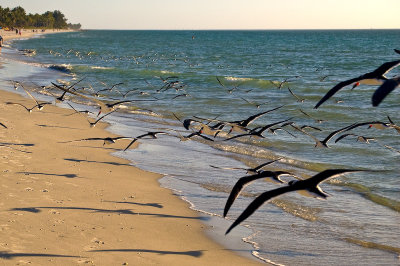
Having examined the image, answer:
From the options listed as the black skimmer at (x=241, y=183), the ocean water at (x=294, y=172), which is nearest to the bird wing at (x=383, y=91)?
the black skimmer at (x=241, y=183)

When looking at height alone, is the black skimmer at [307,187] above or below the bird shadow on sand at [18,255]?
above

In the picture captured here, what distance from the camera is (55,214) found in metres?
9.20

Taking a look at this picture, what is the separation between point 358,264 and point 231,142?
10013 millimetres

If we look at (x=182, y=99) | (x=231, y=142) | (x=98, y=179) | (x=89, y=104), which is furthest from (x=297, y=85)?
(x=98, y=179)

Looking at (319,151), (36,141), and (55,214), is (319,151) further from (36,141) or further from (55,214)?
(55,214)

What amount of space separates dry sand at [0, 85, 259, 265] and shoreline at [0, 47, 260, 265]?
14 millimetres

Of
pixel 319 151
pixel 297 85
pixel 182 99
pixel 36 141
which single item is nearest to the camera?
pixel 36 141

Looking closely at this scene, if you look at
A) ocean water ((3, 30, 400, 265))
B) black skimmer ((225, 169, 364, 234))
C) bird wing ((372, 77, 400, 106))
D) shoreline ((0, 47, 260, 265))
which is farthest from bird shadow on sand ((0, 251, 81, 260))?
bird wing ((372, 77, 400, 106))

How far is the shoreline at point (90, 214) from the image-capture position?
7.89m

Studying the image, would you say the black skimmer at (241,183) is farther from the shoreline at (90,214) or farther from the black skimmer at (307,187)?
the shoreline at (90,214)

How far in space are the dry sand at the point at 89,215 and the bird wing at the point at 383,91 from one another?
379 cm

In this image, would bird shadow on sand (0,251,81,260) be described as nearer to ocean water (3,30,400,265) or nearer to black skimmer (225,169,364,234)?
ocean water (3,30,400,265)

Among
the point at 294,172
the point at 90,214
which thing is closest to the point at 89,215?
the point at 90,214

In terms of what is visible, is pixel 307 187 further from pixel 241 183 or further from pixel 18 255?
pixel 18 255
